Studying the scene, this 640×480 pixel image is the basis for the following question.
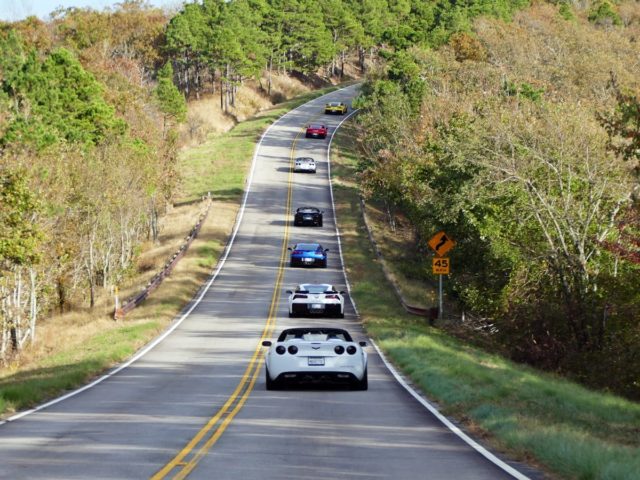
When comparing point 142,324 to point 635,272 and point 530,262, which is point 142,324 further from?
point 635,272

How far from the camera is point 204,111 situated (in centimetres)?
12925

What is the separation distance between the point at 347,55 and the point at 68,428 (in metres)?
181

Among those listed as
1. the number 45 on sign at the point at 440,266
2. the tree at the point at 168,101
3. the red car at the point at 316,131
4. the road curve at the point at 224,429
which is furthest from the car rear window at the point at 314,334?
the red car at the point at 316,131

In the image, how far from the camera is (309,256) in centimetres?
5816

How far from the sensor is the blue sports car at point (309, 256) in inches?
2290

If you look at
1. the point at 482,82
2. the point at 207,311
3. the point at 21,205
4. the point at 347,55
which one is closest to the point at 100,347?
the point at 21,205

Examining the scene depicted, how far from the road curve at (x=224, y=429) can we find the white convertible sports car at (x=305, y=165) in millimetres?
60257

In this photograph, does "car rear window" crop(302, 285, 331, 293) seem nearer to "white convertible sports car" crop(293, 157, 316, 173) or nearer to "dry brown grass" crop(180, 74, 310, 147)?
"white convertible sports car" crop(293, 157, 316, 173)

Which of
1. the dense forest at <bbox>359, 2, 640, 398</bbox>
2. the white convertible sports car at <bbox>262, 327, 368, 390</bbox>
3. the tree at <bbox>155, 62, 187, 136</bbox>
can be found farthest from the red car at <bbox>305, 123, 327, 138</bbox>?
the white convertible sports car at <bbox>262, 327, 368, 390</bbox>

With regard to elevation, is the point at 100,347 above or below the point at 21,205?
below

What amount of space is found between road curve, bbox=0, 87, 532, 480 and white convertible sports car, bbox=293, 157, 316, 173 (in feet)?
198

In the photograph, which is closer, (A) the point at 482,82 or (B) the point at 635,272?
(B) the point at 635,272

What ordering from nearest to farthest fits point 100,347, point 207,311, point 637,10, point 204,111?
point 100,347
point 207,311
point 204,111
point 637,10

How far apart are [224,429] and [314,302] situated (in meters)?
25.7
